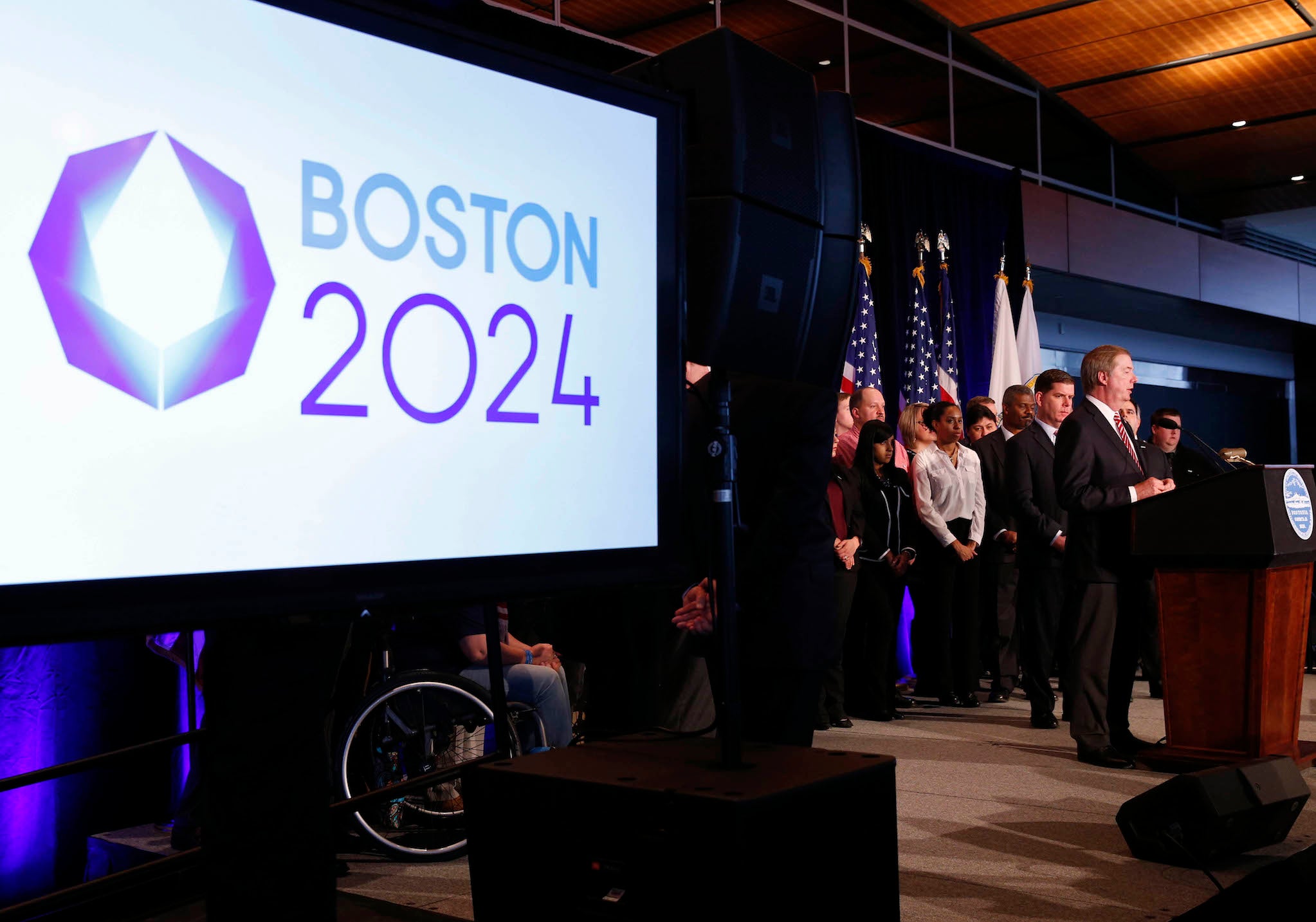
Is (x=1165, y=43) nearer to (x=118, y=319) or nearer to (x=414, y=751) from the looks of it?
(x=414, y=751)

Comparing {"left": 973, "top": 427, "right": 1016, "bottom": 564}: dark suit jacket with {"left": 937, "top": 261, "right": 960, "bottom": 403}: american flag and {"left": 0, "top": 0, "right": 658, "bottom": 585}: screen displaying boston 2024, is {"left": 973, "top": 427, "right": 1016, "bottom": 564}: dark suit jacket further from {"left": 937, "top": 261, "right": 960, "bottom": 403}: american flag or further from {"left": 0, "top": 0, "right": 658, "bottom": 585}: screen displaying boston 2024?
{"left": 0, "top": 0, "right": 658, "bottom": 585}: screen displaying boston 2024

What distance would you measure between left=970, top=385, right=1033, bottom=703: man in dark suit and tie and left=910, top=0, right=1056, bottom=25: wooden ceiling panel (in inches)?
114

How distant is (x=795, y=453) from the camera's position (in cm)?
201

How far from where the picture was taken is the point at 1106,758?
404 cm

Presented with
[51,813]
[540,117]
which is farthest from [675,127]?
[51,813]

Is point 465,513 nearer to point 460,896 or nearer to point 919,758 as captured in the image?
point 460,896

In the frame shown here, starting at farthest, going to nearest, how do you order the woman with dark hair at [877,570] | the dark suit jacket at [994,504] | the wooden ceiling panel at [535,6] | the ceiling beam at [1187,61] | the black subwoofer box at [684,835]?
the ceiling beam at [1187,61] < the dark suit jacket at [994,504] < the wooden ceiling panel at [535,6] < the woman with dark hair at [877,570] < the black subwoofer box at [684,835]

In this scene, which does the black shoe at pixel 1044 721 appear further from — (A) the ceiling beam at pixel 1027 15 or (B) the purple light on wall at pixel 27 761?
(A) the ceiling beam at pixel 1027 15

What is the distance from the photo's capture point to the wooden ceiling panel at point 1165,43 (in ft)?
24.8

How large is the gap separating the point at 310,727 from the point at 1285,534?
10.7 ft

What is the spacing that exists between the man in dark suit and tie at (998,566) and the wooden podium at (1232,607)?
1.96m

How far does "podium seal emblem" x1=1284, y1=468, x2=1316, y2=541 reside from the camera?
3.66 meters

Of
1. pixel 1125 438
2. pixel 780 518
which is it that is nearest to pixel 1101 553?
pixel 1125 438

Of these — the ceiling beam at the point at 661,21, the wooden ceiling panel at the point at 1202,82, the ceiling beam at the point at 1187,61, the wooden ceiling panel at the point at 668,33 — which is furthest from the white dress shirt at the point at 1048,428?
the wooden ceiling panel at the point at 1202,82
